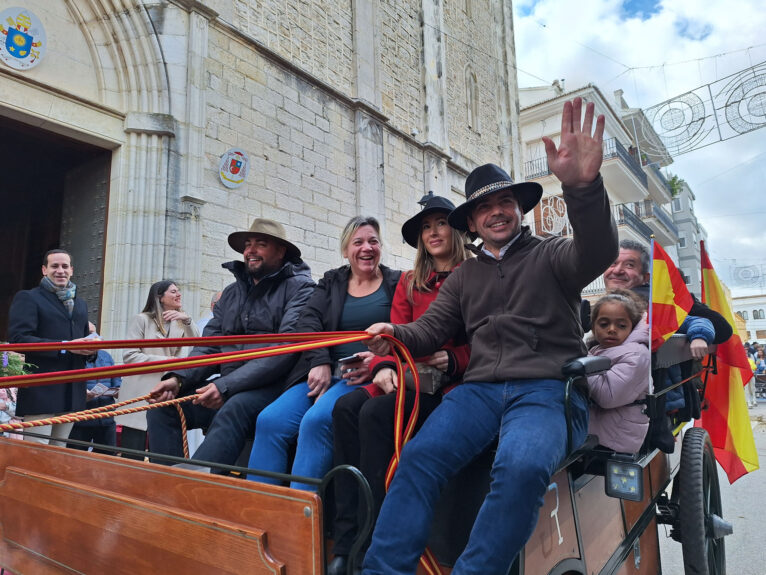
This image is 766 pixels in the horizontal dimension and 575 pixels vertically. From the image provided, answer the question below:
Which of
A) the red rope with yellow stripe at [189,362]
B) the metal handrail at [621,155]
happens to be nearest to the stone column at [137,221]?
the red rope with yellow stripe at [189,362]

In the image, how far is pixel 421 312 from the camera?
8.45 feet

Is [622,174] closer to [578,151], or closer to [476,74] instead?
[476,74]

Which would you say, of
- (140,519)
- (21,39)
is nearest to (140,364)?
(140,519)

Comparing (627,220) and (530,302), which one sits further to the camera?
(627,220)

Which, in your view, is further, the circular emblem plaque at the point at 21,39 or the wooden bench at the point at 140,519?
the circular emblem plaque at the point at 21,39

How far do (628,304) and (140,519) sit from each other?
2.46 metres

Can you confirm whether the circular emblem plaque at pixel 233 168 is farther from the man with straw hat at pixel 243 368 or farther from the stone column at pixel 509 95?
the stone column at pixel 509 95

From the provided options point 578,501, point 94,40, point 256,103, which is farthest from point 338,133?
point 578,501

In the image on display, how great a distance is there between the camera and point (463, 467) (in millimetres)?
1693

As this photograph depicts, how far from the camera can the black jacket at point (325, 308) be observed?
2674 mm

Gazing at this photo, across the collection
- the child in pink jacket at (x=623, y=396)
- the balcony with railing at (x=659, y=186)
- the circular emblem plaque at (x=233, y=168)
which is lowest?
the child in pink jacket at (x=623, y=396)

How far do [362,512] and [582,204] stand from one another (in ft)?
4.27

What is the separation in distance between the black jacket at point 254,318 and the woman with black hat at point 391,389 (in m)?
0.71

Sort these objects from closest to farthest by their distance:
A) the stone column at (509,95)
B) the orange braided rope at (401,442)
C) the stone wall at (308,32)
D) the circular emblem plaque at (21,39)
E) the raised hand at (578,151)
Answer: the orange braided rope at (401,442)
the raised hand at (578,151)
the circular emblem plaque at (21,39)
the stone wall at (308,32)
the stone column at (509,95)
